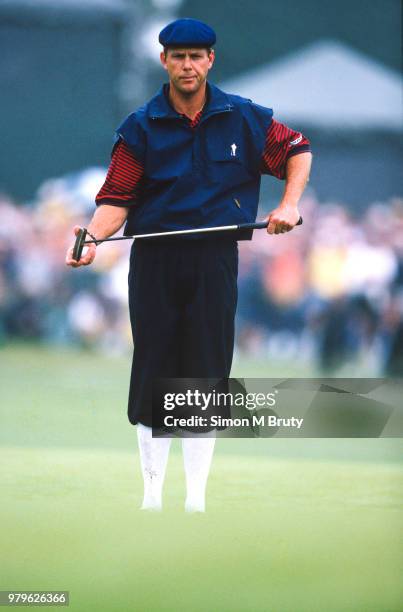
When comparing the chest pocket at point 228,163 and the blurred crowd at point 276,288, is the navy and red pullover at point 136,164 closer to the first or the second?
the chest pocket at point 228,163

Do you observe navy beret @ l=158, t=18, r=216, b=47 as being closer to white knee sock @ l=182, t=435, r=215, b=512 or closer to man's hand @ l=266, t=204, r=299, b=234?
man's hand @ l=266, t=204, r=299, b=234

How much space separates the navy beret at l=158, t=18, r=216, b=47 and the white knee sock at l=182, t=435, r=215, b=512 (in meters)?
1.16

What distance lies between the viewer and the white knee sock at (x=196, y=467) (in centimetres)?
409

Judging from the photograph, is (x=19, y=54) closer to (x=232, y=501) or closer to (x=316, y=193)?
(x=316, y=193)

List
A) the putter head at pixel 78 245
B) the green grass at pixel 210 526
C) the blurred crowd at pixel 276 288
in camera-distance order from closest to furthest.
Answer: the green grass at pixel 210 526
the putter head at pixel 78 245
the blurred crowd at pixel 276 288

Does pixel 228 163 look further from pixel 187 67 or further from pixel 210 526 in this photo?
pixel 210 526

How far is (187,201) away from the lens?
3871mm

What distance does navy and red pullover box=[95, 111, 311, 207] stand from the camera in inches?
154

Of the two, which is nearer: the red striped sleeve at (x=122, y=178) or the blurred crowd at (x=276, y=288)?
the red striped sleeve at (x=122, y=178)

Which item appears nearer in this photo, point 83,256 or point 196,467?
point 83,256

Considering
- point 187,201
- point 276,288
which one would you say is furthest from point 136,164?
point 276,288

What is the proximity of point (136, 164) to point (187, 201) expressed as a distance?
186 millimetres

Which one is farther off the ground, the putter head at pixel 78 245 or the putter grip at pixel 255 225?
the putter grip at pixel 255 225

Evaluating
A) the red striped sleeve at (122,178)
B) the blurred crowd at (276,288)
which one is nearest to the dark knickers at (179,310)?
the red striped sleeve at (122,178)
